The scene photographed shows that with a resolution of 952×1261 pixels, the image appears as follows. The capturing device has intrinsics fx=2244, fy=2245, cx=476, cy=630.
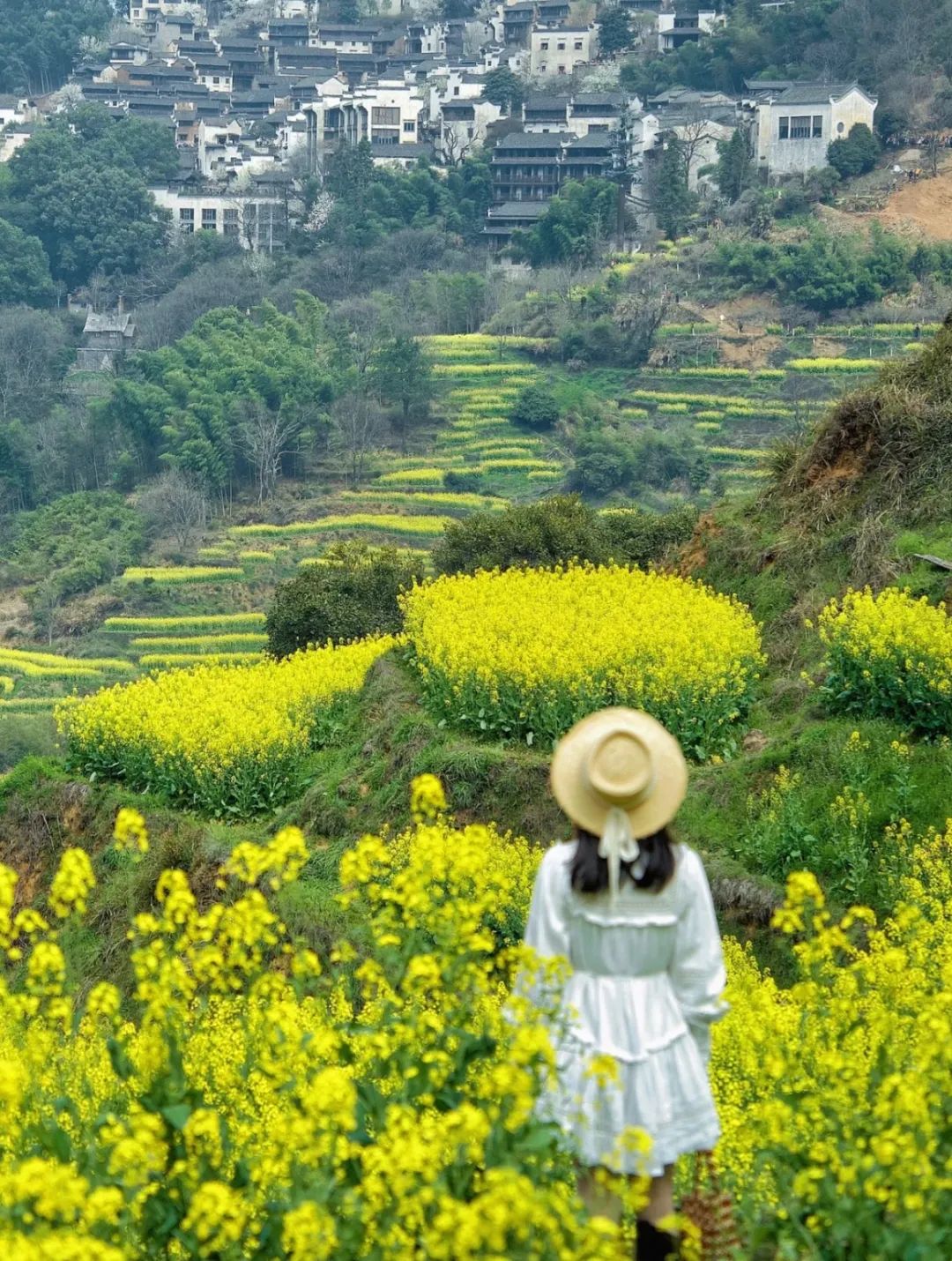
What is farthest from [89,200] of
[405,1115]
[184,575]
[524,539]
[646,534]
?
[405,1115]

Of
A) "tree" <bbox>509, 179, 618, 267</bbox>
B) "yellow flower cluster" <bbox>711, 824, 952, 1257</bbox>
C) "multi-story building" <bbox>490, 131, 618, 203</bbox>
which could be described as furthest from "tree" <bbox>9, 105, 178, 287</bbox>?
"yellow flower cluster" <bbox>711, 824, 952, 1257</bbox>

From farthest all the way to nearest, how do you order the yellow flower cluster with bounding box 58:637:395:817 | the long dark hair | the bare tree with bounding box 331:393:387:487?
the bare tree with bounding box 331:393:387:487, the yellow flower cluster with bounding box 58:637:395:817, the long dark hair

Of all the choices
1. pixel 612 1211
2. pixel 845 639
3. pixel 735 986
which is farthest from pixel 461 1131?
pixel 845 639

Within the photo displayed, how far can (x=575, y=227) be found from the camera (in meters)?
76.9

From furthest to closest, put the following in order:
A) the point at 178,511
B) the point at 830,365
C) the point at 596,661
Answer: the point at 830,365
the point at 178,511
the point at 596,661

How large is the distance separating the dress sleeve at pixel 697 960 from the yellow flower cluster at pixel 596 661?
763cm

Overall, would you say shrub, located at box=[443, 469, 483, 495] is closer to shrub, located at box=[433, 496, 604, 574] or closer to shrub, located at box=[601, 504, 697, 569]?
shrub, located at box=[601, 504, 697, 569]

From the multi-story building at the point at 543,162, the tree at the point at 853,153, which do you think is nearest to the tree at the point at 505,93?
the multi-story building at the point at 543,162

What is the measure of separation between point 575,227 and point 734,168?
19.1 ft

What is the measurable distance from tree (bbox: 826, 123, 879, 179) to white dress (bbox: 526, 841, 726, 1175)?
7011 cm

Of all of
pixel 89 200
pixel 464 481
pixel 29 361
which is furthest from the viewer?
pixel 89 200

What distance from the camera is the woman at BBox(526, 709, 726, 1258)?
18.9 feet

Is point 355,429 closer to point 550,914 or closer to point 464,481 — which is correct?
point 464,481

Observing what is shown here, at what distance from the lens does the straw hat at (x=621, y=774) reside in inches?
226
